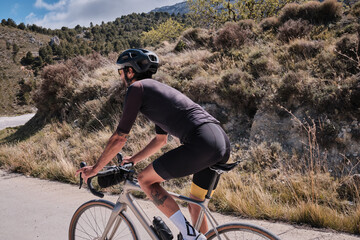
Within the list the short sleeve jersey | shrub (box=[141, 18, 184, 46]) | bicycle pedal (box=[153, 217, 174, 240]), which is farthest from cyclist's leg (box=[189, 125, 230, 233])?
shrub (box=[141, 18, 184, 46])

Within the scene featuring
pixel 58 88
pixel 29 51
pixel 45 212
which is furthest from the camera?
pixel 29 51

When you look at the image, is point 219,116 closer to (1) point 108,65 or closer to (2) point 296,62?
(2) point 296,62

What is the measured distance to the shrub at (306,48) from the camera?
7823 millimetres

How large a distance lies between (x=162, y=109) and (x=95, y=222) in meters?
1.50

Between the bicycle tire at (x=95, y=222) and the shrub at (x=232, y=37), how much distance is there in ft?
30.1

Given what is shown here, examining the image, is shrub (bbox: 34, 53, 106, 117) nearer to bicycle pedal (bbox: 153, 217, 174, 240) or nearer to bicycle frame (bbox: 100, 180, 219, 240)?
bicycle frame (bbox: 100, 180, 219, 240)

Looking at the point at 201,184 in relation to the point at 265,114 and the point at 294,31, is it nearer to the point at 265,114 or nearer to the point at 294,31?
the point at 265,114

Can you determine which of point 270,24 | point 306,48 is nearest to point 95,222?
point 306,48

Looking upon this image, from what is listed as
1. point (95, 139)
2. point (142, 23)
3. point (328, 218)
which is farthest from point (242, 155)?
point (142, 23)

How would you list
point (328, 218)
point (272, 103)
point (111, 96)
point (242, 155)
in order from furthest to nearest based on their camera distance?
1. point (111, 96)
2. point (272, 103)
3. point (242, 155)
4. point (328, 218)

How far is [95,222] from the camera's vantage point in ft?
8.90

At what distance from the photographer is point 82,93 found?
11.4 metres

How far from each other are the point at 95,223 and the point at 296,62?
23.2 ft

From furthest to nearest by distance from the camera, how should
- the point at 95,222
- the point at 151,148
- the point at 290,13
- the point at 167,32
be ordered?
the point at 167,32, the point at 290,13, the point at 95,222, the point at 151,148
